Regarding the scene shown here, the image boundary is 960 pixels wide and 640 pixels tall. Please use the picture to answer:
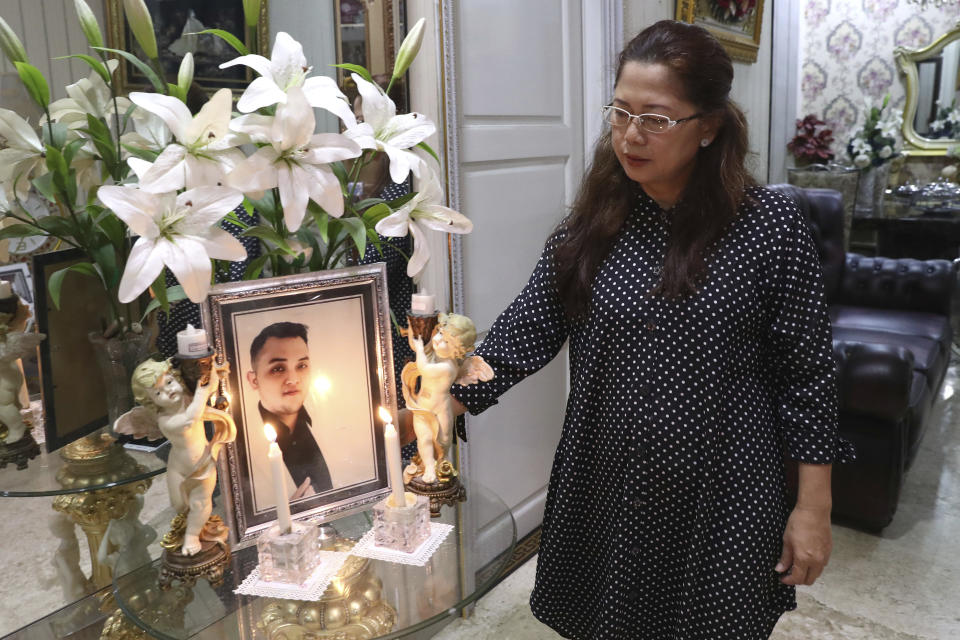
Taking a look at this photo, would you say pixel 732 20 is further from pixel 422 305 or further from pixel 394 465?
pixel 394 465

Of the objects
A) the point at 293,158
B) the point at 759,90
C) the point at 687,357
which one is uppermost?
the point at 759,90

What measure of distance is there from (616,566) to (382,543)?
500mm

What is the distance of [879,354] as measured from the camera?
261 centimetres

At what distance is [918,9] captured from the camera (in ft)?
16.6

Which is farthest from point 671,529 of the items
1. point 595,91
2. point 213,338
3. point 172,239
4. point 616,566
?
point 595,91

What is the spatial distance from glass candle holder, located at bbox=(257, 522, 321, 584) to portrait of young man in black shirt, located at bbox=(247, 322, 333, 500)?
73 mm

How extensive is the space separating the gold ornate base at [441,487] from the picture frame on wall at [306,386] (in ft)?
0.31

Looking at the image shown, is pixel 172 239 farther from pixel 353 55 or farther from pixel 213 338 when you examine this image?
pixel 353 55

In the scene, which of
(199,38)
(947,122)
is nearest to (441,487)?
(199,38)

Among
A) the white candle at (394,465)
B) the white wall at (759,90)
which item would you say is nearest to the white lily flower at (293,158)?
the white candle at (394,465)

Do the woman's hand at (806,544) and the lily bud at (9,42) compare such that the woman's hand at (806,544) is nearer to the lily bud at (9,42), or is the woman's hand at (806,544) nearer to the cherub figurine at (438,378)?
the cherub figurine at (438,378)

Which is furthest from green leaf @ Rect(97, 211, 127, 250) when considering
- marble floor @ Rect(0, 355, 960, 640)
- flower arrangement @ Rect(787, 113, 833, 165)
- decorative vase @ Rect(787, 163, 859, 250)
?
flower arrangement @ Rect(787, 113, 833, 165)

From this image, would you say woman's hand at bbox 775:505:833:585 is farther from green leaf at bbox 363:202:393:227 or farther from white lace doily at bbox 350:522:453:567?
green leaf at bbox 363:202:393:227

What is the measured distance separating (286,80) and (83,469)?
2.30ft
